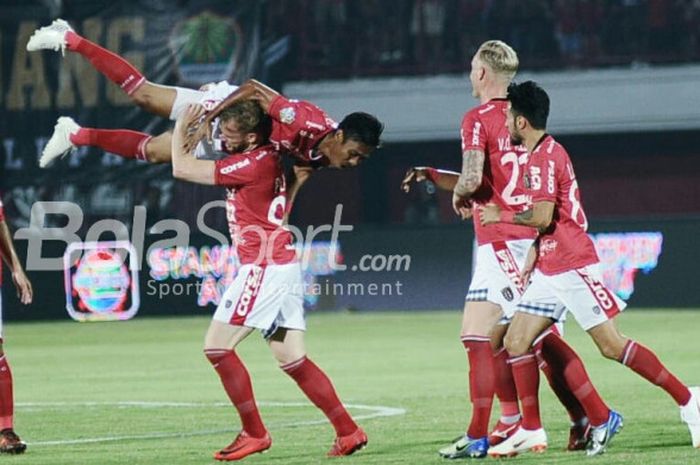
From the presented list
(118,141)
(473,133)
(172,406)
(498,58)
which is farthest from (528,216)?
(172,406)

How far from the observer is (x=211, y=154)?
9.98 m

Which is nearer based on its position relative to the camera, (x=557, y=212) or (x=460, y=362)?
(x=557, y=212)

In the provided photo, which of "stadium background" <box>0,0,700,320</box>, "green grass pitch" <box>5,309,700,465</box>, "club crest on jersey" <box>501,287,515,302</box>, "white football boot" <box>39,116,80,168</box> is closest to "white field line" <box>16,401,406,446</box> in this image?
"green grass pitch" <box>5,309,700,465</box>

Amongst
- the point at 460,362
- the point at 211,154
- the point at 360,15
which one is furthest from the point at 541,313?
the point at 360,15

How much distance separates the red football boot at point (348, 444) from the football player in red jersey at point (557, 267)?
1.01 m

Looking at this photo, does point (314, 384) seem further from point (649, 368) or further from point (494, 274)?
point (649, 368)

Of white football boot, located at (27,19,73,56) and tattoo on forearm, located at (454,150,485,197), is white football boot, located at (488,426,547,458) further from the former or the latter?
white football boot, located at (27,19,73,56)

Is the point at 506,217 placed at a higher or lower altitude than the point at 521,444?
higher

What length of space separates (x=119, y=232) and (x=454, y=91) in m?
8.27

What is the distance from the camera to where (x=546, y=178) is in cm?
877

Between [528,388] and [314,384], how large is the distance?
1.24 meters

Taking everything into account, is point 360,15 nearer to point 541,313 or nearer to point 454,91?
point 454,91

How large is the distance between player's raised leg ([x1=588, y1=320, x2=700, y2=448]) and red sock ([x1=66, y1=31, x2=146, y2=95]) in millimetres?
3284

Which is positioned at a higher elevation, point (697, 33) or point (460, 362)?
point (697, 33)
